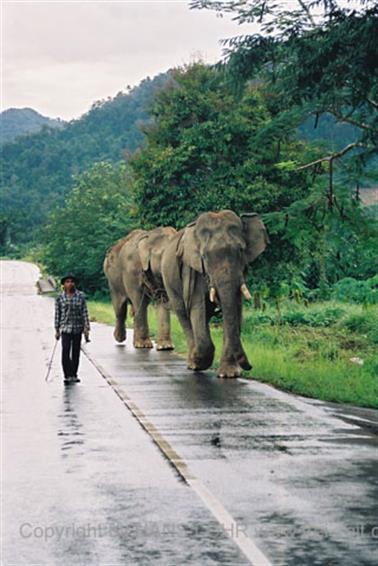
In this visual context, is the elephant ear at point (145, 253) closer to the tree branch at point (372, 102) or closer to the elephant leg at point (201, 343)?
the elephant leg at point (201, 343)

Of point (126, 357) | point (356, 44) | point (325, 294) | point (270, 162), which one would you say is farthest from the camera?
point (325, 294)

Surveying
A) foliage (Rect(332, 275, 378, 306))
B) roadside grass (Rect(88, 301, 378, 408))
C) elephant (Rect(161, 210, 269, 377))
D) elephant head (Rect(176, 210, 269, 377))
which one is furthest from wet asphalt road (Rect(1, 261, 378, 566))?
foliage (Rect(332, 275, 378, 306))

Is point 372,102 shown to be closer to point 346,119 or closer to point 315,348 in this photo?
point 346,119

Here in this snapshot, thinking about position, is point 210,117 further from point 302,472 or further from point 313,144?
point 302,472

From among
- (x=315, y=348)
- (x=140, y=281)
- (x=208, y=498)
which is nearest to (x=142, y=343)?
(x=140, y=281)

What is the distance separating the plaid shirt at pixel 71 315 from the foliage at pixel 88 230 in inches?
1494

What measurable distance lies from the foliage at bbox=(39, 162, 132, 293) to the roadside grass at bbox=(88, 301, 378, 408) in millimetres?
22904

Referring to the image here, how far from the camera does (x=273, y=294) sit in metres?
35.9

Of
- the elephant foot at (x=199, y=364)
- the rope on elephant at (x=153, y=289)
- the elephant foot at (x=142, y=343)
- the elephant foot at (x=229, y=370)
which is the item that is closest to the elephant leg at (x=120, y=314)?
the rope on elephant at (x=153, y=289)

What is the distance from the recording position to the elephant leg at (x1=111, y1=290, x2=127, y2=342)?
29328 millimetres

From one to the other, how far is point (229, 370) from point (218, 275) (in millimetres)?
1497

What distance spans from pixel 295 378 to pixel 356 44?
586cm

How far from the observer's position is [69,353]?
67.3ft

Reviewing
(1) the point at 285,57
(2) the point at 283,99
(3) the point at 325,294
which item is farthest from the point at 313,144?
(3) the point at 325,294
